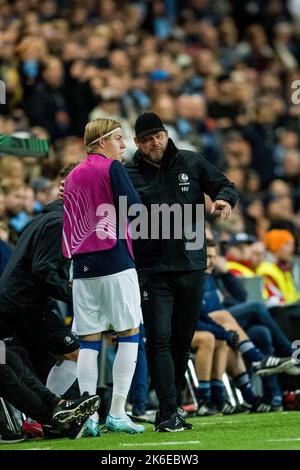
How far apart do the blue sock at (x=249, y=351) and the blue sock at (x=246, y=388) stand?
17 cm

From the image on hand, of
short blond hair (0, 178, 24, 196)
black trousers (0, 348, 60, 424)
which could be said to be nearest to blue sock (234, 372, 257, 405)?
short blond hair (0, 178, 24, 196)

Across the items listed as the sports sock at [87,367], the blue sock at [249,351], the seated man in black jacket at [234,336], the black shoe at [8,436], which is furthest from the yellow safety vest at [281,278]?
the black shoe at [8,436]

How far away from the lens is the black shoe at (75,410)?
844 cm

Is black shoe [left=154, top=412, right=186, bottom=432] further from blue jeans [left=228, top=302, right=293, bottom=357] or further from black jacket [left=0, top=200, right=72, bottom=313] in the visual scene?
blue jeans [left=228, top=302, right=293, bottom=357]

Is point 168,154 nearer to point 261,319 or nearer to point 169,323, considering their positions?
point 169,323

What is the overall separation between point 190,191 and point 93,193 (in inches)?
37.0

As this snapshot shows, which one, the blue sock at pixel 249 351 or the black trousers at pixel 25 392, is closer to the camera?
the black trousers at pixel 25 392

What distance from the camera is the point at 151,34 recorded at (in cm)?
2139

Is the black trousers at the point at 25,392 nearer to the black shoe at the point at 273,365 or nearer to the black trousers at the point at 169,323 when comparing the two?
the black trousers at the point at 169,323

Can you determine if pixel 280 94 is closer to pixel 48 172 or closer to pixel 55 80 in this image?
pixel 55 80

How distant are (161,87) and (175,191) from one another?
335 inches

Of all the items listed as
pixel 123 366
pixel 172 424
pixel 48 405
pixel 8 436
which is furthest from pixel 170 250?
pixel 8 436

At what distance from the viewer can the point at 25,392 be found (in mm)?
8484

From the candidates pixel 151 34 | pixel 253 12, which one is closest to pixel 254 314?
pixel 151 34
